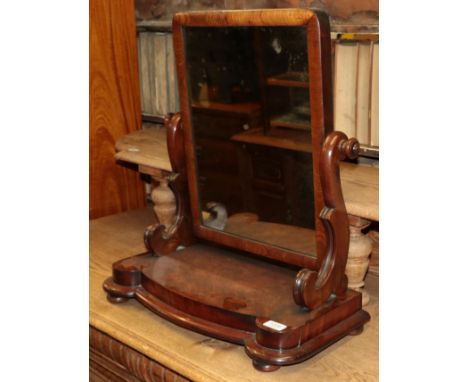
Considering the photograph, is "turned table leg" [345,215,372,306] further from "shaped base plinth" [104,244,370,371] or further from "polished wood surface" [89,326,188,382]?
"polished wood surface" [89,326,188,382]

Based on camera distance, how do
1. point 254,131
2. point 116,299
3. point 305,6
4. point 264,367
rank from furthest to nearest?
point 305,6 → point 116,299 → point 254,131 → point 264,367

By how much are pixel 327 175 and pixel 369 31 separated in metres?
0.40

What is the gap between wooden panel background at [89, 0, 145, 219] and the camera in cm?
176

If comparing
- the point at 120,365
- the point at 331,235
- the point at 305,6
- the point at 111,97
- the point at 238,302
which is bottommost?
the point at 120,365

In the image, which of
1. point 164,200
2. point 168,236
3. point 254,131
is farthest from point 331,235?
point 164,200

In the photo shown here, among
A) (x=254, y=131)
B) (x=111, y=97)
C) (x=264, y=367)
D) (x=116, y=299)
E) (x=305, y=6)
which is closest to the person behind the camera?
(x=264, y=367)

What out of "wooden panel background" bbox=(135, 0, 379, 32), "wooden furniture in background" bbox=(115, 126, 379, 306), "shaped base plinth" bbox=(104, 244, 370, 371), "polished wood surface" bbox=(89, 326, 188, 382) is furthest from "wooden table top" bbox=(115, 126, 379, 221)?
"polished wood surface" bbox=(89, 326, 188, 382)

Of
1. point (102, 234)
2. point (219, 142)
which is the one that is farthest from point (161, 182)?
point (219, 142)

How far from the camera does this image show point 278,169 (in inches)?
43.6

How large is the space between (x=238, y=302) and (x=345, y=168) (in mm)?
372

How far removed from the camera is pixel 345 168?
51.2 inches

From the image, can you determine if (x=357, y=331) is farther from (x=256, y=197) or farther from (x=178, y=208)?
(x=178, y=208)

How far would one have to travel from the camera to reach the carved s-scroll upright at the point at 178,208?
1.28 m
